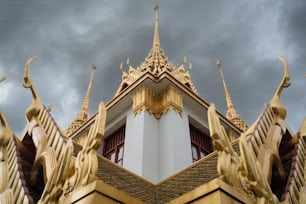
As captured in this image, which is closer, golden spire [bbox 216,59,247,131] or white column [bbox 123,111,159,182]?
white column [bbox 123,111,159,182]

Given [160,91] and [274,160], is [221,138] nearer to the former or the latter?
[274,160]

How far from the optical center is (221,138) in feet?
13.2

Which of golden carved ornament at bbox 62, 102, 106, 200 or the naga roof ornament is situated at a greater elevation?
the naga roof ornament

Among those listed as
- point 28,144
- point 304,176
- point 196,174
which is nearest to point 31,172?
point 28,144

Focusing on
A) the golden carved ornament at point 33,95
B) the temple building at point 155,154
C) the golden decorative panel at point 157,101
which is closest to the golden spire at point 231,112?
the temple building at point 155,154

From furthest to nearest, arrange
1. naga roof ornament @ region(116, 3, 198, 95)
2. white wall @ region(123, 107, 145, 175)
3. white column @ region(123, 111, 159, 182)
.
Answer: naga roof ornament @ region(116, 3, 198, 95) → white wall @ region(123, 107, 145, 175) → white column @ region(123, 111, 159, 182)

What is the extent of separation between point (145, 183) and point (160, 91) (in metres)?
4.29

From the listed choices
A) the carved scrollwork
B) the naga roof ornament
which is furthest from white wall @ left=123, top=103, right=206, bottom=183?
the carved scrollwork

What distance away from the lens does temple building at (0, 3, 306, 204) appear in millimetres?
3943

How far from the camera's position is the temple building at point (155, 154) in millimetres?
3943

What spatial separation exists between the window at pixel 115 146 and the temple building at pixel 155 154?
4cm

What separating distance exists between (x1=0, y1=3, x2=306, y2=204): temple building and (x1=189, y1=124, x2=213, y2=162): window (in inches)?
1.5

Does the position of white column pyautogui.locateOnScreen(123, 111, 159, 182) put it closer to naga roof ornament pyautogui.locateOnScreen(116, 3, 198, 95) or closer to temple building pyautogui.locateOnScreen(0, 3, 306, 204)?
temple building pyautogui.locateOnScreen(0, 3, 306, 204)

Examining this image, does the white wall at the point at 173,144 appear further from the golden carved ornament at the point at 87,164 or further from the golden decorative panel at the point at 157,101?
the golden carved ornament at the point at 87,164
